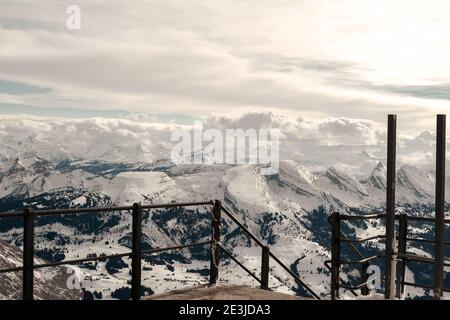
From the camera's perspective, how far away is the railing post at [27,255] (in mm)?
8296

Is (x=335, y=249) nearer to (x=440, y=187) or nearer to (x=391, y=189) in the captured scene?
(x=391, y=189)

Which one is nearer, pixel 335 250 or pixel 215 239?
pixel 335 250

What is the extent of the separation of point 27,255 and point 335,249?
19.0ft

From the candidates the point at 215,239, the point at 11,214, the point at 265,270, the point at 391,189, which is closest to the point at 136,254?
the point at 215,239

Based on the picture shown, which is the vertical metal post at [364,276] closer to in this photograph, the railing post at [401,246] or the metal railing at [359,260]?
the metal railing at [359,260]

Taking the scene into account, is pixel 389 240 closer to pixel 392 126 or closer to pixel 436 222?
pixel 436 222

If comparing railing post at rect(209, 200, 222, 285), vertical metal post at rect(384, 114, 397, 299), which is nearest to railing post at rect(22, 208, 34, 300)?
railing post at rect(209, 200, 222, 285)

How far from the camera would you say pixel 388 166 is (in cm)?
834

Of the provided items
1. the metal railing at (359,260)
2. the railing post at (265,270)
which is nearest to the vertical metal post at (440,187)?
the metal railing at (359,260)

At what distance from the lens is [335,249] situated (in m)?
11.4

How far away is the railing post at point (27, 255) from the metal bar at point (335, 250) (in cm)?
550
